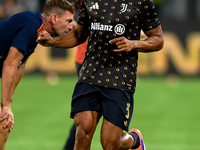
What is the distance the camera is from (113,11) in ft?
14.6

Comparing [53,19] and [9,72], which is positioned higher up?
[53,19]

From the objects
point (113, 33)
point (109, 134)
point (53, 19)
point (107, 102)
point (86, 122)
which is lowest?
point (109, 134)

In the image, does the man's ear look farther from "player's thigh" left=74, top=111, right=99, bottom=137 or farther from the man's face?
"player's thigh" left=74, top=111, right=99, bottom=137

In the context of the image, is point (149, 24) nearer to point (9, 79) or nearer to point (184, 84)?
point (9, 79)

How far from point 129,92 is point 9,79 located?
1.26 m

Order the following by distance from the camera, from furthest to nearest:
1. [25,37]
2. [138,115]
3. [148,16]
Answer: [138,115] → [148,16] → [25,37]

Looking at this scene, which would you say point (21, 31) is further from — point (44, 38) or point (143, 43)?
point (143, 43)

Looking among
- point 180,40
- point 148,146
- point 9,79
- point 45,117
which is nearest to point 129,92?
point 9,79

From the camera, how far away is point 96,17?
449 centimetres

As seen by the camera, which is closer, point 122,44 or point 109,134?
point 122,44

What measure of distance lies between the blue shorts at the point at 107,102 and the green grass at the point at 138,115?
2.02m

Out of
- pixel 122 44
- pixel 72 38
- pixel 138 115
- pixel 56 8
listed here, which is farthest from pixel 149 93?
pixel 122 44

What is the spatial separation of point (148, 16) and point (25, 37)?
128cm

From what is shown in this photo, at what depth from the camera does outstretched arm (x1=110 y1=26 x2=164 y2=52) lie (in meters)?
4.23
